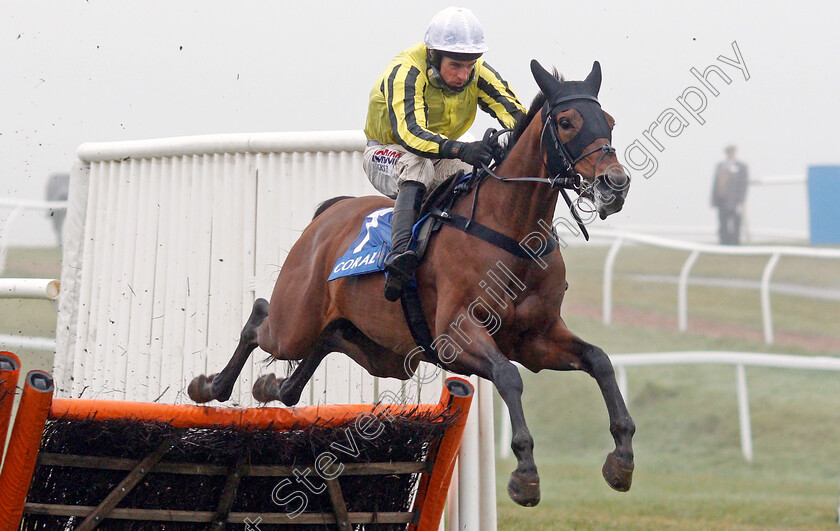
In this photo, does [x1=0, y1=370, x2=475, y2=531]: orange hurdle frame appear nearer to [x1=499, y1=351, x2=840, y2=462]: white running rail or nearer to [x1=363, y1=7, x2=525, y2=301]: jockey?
[x1=363, y1=7, x2=525, y2=301]: jockey

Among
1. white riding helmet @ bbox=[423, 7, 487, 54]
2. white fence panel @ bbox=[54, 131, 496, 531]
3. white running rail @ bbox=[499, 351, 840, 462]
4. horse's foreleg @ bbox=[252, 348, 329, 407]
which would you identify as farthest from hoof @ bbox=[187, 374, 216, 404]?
white running rail @ bbox=[499, 351, 840, 462]

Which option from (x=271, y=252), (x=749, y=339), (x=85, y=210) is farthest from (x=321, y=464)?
(x=749, y=339)

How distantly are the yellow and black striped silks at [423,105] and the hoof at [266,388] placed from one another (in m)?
1.38

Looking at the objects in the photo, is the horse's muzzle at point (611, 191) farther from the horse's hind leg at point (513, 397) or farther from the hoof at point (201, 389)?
the hoof at point (201, 389)

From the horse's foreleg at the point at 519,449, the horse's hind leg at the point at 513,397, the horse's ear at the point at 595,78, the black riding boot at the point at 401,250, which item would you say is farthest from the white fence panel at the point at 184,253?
the horse's ear at the point at 595,78

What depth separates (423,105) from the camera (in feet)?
13.5

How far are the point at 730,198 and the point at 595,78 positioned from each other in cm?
1054

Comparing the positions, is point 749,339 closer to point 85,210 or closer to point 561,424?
point 561,424

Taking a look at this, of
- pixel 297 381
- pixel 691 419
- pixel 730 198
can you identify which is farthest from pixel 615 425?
pixel 730 198

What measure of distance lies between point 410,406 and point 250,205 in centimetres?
199

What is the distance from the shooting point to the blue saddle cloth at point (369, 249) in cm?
429

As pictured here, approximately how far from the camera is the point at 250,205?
5391 mm

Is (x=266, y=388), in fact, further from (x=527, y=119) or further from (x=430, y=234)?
(x=527, y=119)

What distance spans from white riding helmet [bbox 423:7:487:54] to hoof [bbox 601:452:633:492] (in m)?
1.75
